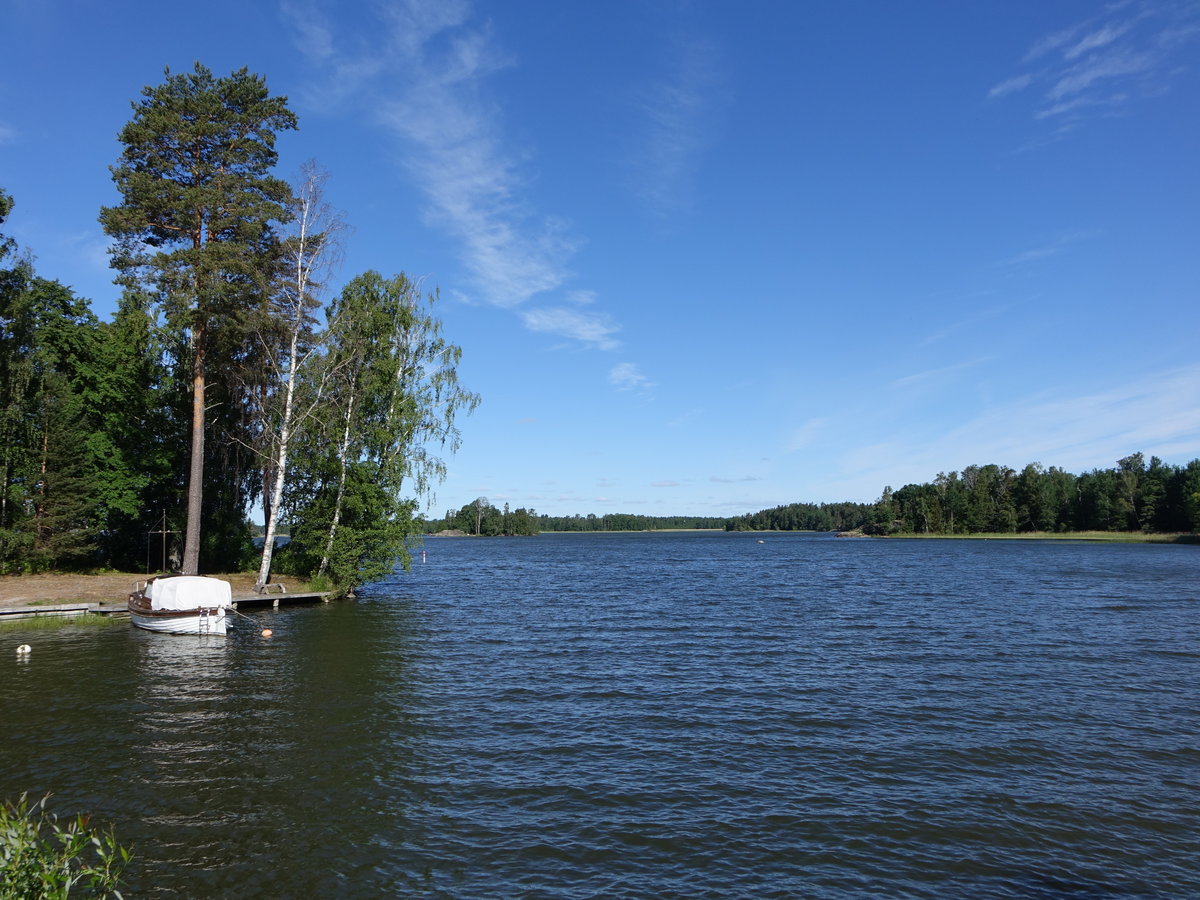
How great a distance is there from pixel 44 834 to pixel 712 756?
461 inches

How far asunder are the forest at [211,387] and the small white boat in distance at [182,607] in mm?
4886

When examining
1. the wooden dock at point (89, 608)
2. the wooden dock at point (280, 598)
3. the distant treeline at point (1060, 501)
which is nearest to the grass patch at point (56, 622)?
the wooden dock at point (89, 608)

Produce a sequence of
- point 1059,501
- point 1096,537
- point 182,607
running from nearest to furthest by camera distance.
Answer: point 182,607, point 1096,537, point 1059,501

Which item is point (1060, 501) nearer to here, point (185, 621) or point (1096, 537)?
point (1096, 537)

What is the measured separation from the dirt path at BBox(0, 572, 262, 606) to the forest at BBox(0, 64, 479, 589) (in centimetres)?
140

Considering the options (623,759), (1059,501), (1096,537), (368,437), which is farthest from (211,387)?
(1059,501)

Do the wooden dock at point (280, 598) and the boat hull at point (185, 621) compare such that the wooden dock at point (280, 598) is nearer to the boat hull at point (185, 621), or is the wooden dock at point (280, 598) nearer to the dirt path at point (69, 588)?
the dirt path at point (69, 588)

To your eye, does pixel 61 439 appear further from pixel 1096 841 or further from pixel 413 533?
pixel 1096 841

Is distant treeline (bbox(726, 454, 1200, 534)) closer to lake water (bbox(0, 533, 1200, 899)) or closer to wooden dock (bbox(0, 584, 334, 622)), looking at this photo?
lake water (bbox(0, 533, 1200, 899))

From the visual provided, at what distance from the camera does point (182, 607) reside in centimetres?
2902

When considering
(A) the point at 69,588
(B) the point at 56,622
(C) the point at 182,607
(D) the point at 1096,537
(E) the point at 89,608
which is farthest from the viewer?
(D) the point at 1096,537

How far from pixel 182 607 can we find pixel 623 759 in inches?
867

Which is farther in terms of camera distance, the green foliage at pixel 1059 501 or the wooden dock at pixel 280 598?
the green foliage at pixel 1059 501

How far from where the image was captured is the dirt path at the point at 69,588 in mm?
32500
